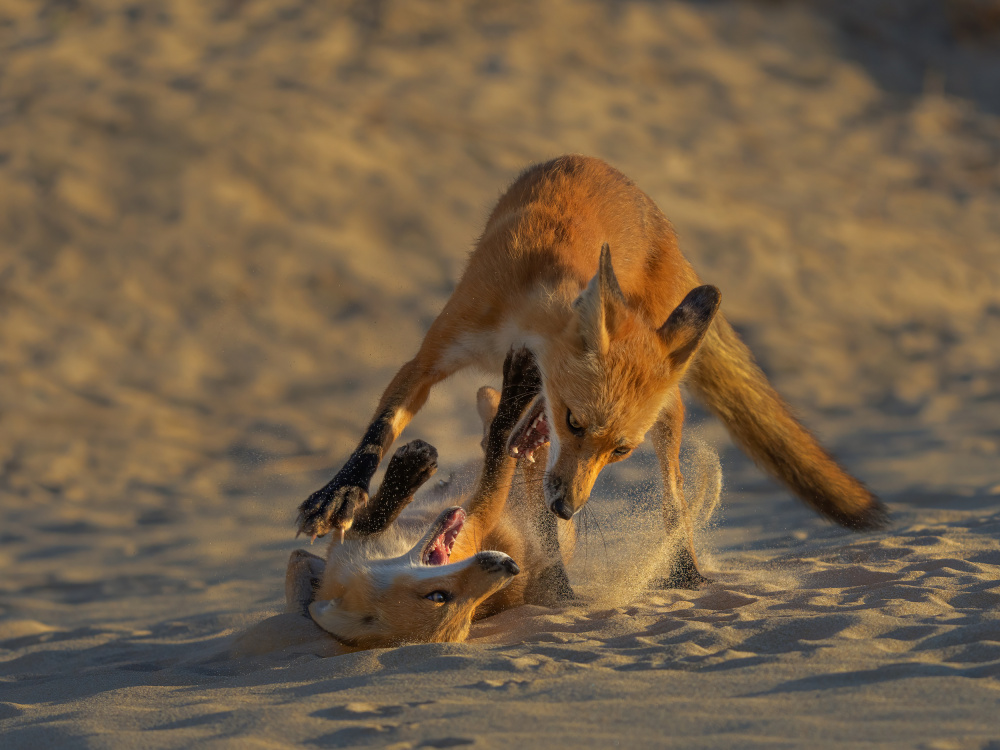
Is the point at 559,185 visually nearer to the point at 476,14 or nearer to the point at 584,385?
the point at 584,385

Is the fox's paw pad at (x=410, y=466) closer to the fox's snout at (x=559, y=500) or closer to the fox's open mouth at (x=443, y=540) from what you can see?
the fox's open mouth at (x=443, y=540)

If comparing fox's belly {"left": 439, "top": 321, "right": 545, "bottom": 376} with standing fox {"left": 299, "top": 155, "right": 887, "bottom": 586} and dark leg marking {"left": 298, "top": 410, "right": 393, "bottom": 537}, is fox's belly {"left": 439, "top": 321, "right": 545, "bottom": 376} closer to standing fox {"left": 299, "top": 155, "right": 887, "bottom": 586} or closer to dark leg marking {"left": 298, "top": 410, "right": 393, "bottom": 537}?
standing fox {"left": 299, "top": 155, "right": 887, "bottom": 586}

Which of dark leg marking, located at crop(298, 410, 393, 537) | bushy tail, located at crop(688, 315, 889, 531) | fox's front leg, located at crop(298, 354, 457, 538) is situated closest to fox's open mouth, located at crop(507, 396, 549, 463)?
fox's front leg, located at crop(298, 354, 457, 538)

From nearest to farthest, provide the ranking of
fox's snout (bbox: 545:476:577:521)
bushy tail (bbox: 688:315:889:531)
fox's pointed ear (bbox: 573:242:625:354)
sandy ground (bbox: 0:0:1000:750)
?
sandy ground (bbox: 0:0:1000:750) → fox's pointed ear (bbox: 573:242:625:354) → fox's snout (bbox: 545:476:577:521) → bushy tail (bbox: 688:315:889:531)

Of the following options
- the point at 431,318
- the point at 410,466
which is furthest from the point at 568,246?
the point at 431,318

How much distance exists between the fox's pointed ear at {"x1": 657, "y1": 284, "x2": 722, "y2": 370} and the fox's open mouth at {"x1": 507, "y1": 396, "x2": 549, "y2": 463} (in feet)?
2.68

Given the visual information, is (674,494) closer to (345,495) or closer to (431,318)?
(345,495)

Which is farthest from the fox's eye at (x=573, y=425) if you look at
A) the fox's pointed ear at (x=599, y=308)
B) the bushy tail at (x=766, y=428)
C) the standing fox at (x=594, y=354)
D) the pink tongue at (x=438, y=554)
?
the bushy tail at (x=766, y=428)

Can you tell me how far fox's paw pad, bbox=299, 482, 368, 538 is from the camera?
4676 millimetres

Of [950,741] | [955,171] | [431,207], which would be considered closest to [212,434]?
[431,207]

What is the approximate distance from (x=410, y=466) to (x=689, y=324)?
1421 mm

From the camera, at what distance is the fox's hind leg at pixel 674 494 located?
5.44m

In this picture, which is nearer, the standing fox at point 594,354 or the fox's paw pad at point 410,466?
the standing fox at point 594,354

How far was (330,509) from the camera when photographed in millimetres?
4707
